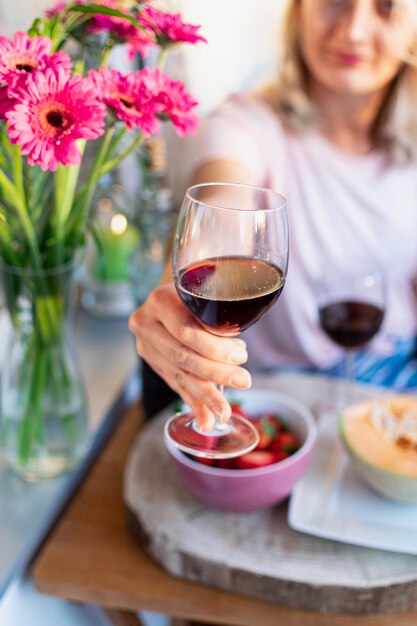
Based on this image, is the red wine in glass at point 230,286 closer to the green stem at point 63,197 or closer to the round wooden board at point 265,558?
the green stem at point 63,197

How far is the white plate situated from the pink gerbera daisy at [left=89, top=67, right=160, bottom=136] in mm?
528

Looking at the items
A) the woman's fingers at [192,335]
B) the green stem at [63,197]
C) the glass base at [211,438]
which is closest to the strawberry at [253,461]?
the glass base at [211,438]

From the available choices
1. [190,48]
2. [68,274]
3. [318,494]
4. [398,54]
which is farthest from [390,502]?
[190,48]

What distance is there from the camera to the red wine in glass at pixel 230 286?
22.5 inches

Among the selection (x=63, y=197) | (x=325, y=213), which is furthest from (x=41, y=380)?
(x=325, y=213)

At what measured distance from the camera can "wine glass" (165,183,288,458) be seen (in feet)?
1.83

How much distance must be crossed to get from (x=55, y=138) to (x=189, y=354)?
0.24 meters

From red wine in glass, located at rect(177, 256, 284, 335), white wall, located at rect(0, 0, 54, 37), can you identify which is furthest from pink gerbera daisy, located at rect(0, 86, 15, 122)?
white wall, located at rect(0, 0, 54, 37)

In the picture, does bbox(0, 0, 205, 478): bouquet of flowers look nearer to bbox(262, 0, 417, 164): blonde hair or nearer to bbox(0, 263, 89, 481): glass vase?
bbox(0, 263, 89, 481): glass vase

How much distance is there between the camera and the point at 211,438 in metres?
0.68

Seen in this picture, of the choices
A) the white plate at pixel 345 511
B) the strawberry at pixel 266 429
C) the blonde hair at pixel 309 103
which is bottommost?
the white plate at pixel 345 511

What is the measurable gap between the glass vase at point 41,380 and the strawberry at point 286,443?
0.96ft

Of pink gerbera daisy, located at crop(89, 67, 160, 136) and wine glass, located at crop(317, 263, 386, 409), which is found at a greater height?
pink gerbera daisy, located at crop(89, 67, 160, 136)

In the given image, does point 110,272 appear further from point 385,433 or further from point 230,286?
point 230,286
